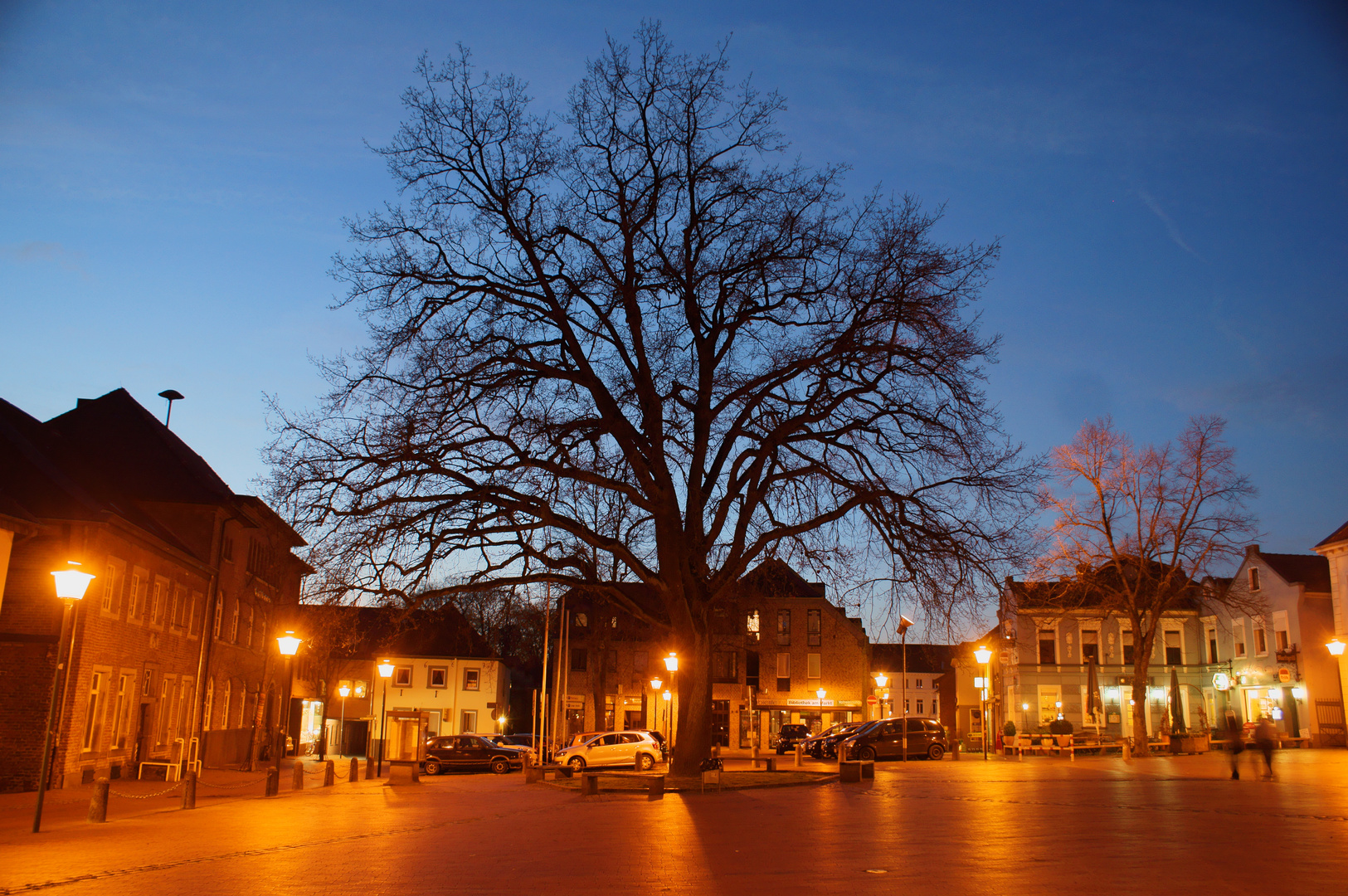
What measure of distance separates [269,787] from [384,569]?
718 centimetres

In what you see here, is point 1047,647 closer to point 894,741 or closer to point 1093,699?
point 1093,699

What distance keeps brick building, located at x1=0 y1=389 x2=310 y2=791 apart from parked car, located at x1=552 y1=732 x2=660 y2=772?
40.9 feet

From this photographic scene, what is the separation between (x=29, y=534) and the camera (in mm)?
24328

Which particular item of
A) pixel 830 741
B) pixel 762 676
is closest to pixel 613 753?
pixel 830 741

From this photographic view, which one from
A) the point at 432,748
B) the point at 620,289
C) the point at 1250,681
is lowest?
the point at 432,748

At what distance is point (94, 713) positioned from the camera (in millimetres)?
26656

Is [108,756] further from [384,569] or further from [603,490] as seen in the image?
[603,490]

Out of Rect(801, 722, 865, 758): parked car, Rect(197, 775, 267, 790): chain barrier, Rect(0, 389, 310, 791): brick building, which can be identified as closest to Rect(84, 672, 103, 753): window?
Rect(0, 389, 310, 791): brick building

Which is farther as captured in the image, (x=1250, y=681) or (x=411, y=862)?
(x=1250, y=681)

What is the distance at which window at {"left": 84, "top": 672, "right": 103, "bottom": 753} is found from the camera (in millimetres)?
26172

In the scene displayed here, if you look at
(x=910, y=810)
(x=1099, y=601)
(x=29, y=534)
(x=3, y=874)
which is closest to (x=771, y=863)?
(x=910, y=810)

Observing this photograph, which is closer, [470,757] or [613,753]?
[613,753]

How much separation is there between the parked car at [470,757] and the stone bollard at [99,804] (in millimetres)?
23403

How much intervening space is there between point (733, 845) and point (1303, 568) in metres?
49.1
